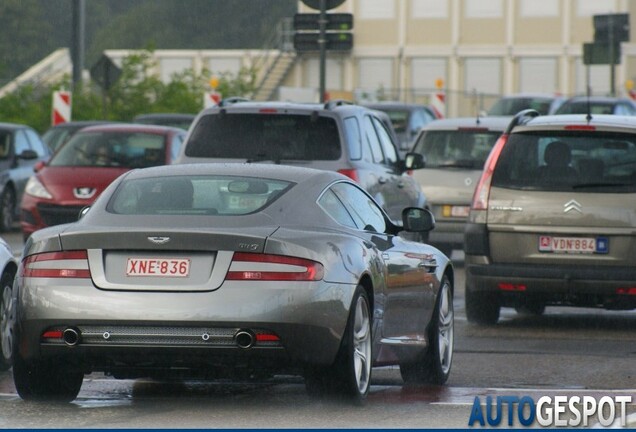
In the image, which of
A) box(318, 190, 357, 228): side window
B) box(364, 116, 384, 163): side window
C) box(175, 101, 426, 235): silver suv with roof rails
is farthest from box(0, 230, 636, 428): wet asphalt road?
box(364, 116, 384, 163): side window

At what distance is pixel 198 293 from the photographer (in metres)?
9.05

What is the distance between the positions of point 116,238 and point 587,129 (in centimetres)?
615

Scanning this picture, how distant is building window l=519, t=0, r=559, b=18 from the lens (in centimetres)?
7681

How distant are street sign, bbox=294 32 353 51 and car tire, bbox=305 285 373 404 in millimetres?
15309

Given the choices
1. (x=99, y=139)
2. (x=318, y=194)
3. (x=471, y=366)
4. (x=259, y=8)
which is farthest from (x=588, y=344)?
(x=259, y=8)

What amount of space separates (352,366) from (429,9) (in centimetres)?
7086

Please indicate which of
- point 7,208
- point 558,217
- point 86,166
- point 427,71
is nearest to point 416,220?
point 558,217

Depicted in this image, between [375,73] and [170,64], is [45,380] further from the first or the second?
[375,73]

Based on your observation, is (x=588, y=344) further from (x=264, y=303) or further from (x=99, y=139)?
A: (x=99, y=139)

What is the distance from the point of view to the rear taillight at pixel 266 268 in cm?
908

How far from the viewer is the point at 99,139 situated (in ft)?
74.3

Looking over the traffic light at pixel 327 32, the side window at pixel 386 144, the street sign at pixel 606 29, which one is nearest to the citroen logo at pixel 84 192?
the side window at pixel 386 144

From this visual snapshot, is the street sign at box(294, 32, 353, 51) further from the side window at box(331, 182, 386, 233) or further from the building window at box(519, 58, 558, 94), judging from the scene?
the building window at box(519, 58, 558, 94)

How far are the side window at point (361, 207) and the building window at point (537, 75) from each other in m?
66.4
